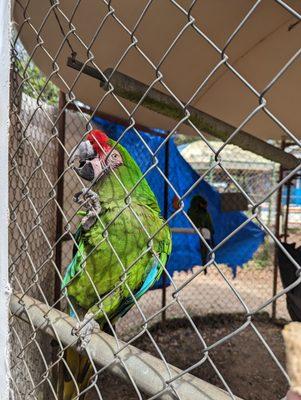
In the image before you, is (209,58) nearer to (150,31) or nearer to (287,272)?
(150,31)

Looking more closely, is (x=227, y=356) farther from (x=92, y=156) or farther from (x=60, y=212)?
(x=92, y=156)

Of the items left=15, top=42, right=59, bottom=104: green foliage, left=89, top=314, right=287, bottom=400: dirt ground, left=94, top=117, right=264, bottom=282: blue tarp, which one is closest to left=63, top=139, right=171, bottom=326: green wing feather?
left=15, top=42, right=59, bottom=104: green foliage

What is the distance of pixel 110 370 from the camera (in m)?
0.75

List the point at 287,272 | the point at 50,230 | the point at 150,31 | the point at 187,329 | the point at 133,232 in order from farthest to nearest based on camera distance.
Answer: the point at 187,329 → the point at 287,272 → the point at 50,230 → the point at 150,31 → the point at 133,232

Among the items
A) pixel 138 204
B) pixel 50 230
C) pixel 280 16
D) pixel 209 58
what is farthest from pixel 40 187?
pixel 280 16

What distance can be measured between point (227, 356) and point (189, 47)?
2.60m

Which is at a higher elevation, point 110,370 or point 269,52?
point 269,52

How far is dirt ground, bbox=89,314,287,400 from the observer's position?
2652mm

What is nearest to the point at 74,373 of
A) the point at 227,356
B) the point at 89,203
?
the point at 89,203

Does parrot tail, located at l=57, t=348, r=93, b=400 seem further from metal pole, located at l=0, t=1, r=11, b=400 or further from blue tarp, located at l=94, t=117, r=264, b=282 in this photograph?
blue tarp, located at l=94, t=117, r=264, b=282

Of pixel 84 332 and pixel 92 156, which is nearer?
pixel 84 332

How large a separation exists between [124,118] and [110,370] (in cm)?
226

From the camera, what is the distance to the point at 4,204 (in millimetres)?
1008

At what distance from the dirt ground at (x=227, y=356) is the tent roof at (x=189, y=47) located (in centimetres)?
201
